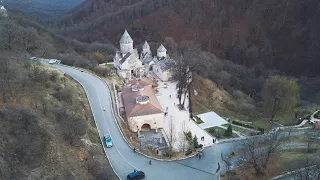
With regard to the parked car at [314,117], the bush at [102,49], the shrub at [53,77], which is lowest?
the parked car at [314,117]

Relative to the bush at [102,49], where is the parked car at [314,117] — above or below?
below

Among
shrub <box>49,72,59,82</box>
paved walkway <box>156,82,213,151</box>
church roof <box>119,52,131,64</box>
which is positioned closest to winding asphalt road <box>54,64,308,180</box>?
paved walkway <box>156,82,213,151</box>

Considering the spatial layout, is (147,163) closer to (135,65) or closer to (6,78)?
(6,78)

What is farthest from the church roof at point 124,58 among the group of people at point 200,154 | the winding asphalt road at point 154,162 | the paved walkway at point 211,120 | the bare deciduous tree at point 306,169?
the bare deciduous tree at point 306,169

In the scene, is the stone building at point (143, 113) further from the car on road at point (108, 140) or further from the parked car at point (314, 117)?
the parked car at point (314, 117)

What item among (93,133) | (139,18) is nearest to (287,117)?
(93,133)

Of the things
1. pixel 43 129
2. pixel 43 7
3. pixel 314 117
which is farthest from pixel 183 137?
pixel 43 7

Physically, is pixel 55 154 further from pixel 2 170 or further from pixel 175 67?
pixel 175 67
